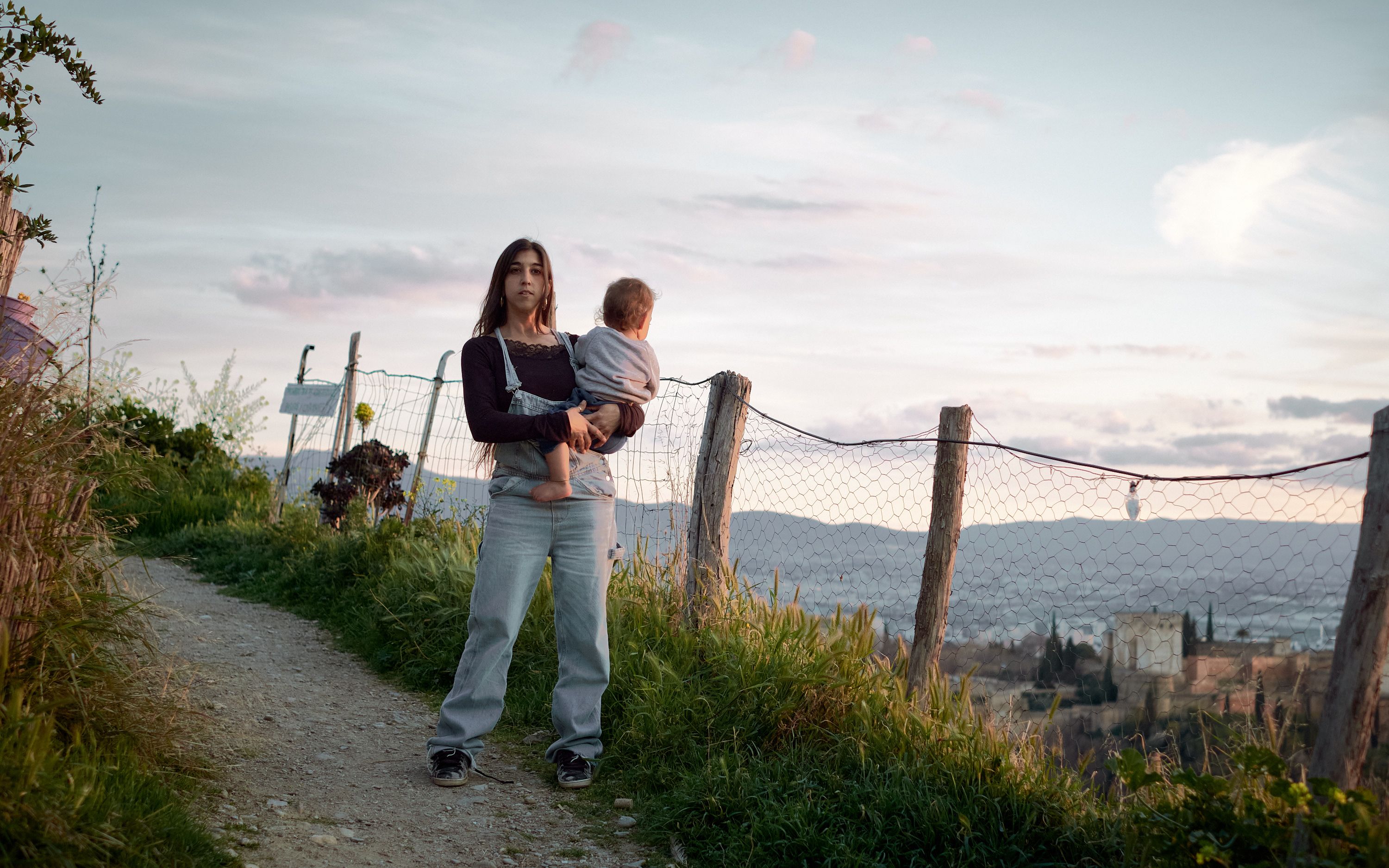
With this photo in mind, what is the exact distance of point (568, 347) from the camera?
167 inches

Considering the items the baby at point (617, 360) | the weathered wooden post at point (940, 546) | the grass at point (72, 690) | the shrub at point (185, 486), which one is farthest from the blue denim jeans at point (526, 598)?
the shrub at point (185, 486)

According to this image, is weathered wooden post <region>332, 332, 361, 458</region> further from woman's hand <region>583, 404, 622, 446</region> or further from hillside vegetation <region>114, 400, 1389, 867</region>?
woman's hand <region>583, 404, 622, 446</region>

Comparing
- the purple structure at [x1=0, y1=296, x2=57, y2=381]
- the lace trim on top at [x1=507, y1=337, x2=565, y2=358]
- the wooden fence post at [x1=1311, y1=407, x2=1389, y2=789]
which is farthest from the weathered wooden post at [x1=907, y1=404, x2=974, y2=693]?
the purple structure at [x1=0, y1=296, x2=57, y2=381]

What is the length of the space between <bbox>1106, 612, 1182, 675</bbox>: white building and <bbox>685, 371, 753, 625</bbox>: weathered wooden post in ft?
6.17

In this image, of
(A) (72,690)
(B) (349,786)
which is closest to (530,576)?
(B) (349,786)

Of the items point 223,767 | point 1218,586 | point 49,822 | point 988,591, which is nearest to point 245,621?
point 223,767

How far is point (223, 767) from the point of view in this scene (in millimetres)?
4168

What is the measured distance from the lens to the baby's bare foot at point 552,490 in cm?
393

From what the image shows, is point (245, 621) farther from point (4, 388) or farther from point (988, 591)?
point (988, 591)

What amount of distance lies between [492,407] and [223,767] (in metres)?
1.95

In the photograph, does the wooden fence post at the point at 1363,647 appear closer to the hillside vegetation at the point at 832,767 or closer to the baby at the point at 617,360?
the hillside vegetation at the point at 832,767

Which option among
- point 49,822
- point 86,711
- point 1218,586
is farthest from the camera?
point 1218,586

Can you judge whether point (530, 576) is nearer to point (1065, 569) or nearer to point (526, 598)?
point (526, 598)

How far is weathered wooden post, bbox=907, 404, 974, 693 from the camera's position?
14.4ft
